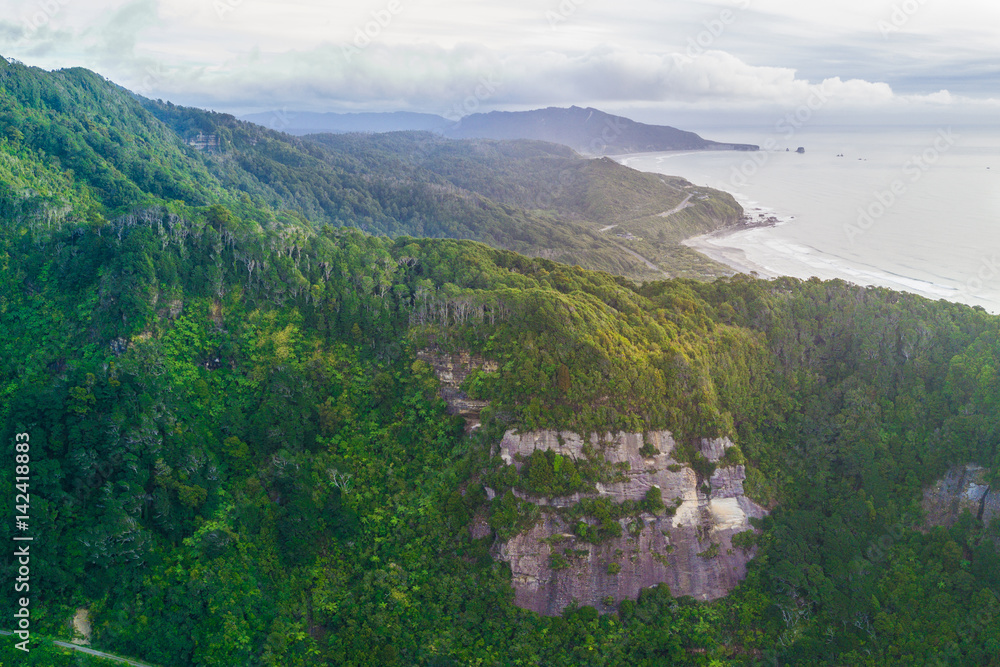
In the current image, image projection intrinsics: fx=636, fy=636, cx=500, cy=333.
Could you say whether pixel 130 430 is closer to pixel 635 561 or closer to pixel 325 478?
pixel 325 478

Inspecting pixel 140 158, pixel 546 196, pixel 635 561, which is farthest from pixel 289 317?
pixel 546 196

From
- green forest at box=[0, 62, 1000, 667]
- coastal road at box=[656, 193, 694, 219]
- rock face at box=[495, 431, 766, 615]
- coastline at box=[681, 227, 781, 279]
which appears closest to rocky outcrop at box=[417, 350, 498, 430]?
green forest at box=[0, 62, 1000, 667]

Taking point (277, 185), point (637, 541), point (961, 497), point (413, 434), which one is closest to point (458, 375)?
point (413, 434)

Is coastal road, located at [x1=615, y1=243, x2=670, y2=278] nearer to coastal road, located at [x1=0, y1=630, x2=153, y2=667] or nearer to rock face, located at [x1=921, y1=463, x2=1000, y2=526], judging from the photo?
rock face, located at [x1=921, y1=463, x2=1000, y2=526]

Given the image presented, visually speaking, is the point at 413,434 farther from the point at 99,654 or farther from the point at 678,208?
the point at 678,208

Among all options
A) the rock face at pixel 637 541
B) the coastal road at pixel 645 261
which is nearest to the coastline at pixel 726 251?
the coastal road at pixel 645 261

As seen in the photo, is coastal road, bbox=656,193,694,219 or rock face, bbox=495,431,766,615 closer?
rock face, bbox=495,431,766,615
